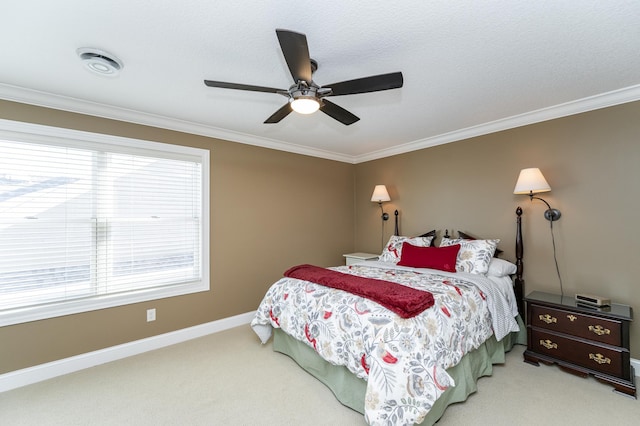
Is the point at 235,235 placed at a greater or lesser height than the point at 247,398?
greater

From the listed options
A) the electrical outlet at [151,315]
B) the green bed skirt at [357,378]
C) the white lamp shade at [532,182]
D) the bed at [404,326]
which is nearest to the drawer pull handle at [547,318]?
the bed at [404,326]

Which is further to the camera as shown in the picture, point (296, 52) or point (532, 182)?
point (532, 182)

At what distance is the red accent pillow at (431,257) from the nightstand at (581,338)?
0.77 m

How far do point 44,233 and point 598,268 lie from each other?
17.0ft

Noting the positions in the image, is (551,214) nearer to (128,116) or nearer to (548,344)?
(548,344)

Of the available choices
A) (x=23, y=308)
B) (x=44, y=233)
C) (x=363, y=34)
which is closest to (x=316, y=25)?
(x=363, y=34)

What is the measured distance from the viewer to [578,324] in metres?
2.46

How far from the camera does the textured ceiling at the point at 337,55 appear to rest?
1.59 m

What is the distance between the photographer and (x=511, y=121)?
3264 millimetres

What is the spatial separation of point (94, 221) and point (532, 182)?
438 centimetres

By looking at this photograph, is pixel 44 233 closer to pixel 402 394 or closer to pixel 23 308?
pixel 23 308

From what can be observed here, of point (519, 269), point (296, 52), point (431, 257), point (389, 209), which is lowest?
point (519, 269)

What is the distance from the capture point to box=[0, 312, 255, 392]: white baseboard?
242cm

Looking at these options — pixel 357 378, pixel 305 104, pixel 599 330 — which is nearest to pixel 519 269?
pixel 599 330
